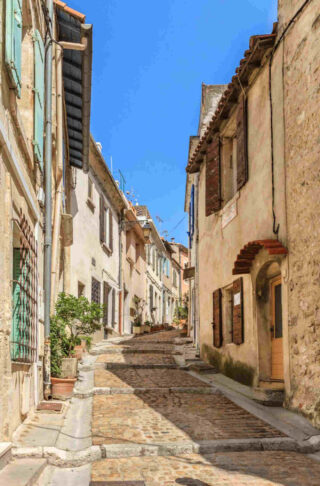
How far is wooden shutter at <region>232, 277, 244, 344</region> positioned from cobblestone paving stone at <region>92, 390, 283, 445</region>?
1.27 meters

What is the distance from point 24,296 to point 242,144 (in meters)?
5.45

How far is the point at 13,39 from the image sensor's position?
553cm

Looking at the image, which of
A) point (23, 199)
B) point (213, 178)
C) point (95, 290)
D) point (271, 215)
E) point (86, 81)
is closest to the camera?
point (23, 199)

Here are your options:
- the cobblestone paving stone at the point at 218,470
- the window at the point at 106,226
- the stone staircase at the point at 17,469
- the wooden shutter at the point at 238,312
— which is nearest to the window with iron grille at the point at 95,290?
the window at the point at 106,226

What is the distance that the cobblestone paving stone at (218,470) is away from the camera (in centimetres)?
507

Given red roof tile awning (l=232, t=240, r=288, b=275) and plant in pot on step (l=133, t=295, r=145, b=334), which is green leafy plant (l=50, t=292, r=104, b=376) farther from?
plant in pot on step (l=133, t=295, r=145, b=334)

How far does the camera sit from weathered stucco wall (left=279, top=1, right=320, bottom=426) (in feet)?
23.2

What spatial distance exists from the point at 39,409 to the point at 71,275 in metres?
6.47

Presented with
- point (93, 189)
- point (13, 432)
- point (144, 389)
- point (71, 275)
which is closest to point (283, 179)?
point (144, 389)

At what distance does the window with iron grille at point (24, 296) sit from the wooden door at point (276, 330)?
384cm

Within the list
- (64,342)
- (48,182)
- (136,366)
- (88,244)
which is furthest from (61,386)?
(88,244)

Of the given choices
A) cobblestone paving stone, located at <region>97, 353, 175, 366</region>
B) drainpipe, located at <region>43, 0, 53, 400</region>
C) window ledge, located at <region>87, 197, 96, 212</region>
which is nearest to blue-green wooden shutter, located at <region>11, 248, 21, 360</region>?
drainpipe, located at <region>43, 0, 53, 400</region>

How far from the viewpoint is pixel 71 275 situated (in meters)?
13.9

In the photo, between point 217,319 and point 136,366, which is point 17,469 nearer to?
point 217,319
